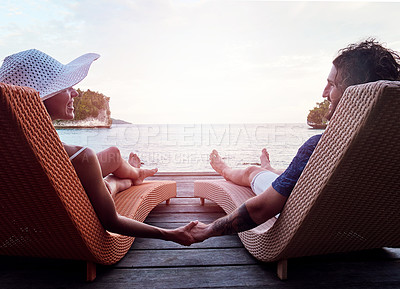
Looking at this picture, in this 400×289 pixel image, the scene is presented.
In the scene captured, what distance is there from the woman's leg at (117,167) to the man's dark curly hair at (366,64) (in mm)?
1721

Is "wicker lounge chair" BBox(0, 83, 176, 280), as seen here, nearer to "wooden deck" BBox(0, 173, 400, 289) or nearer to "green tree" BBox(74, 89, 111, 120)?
"wooden deck" BBox(0, 173, 400, 289)

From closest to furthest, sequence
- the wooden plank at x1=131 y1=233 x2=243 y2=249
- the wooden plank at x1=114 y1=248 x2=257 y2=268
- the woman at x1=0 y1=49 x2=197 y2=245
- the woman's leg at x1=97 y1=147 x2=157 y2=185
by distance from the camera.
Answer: the woman at x1=0 y1=49 x2=197 y2=245
the wooden plank at x1=114 y1=248 x2=257 y2=268
the wooden plank at x1=131 y1=233 x2=243 y2=249
the woman's leg at x1=97 y1=147 x2=157 y2=185

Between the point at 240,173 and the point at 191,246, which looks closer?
the point at 191,246

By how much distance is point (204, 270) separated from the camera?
57.7 inches

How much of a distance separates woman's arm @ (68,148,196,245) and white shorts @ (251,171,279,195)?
25.2 inches

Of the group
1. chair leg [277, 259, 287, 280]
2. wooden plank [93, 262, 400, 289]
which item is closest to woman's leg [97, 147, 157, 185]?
wooden plank [93, 262, 400, 289]

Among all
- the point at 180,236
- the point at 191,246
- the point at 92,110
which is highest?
the point at 92,110

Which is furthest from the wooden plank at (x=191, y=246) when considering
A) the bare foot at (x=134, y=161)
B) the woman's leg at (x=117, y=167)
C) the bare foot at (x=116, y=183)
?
the bare foot at (x=134, y=161)

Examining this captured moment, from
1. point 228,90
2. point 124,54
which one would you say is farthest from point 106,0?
point 228,90

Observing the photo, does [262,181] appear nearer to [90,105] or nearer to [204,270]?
[204,270]

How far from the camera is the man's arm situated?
4.34 feet

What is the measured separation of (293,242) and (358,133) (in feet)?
2.10

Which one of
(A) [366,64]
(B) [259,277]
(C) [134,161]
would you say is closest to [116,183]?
(C) [134,161]

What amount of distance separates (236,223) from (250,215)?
10 centimetres
